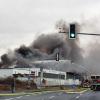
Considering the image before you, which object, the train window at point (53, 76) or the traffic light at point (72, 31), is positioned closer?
the traffic light at point (72, 31)

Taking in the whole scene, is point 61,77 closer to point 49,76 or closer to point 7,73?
point 49,76

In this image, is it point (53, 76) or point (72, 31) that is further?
point (53, 76)

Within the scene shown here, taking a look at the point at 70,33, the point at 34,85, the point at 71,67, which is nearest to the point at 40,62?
the point at 71,67

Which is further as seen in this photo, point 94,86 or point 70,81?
point 70,81

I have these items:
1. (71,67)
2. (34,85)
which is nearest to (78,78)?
(71,67)

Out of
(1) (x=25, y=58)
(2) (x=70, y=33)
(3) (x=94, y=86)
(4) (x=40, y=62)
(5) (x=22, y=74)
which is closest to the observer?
(2) (x=70, y=33)

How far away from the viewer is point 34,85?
3452 inches

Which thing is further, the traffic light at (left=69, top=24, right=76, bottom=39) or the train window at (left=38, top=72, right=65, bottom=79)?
the train window at (left=38, top=72, right=65, bottom=79)

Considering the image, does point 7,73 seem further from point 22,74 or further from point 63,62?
point 63,62

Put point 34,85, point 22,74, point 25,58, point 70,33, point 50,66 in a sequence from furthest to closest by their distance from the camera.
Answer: point 50,66 → point 25,58 → point 22,74 → point 34,85 → point 70,33

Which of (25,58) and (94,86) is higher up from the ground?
(25,58)

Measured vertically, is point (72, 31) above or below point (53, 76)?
above

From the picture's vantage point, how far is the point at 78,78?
148125mm

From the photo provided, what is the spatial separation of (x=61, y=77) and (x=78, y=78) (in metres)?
20.6
